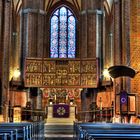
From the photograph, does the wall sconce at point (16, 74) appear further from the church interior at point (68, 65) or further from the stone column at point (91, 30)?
the stone column at point (91, 30)

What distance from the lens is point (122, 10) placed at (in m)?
25.6

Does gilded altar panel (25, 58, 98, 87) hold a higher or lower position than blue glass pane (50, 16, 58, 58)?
lower

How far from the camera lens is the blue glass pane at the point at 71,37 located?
4484cm

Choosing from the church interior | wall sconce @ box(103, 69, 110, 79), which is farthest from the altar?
wall sconce @ box(103, 69, 110, 79)

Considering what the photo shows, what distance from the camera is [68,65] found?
3050 centimetres

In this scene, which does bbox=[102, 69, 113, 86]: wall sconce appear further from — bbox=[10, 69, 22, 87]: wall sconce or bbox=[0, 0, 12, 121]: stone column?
Answer: bbox=[0, 0, 12, 121]: stone column

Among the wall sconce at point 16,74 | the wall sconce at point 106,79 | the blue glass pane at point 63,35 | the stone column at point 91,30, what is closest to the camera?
the wall sconce at point 106,79

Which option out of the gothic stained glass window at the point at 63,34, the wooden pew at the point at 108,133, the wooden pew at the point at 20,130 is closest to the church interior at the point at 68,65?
the gothic stained glass window at the point at 63,34

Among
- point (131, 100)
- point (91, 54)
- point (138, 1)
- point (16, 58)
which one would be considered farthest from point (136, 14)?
point (16, 58)

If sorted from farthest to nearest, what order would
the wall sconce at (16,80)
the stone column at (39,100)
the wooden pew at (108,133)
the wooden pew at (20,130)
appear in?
the stone column at (39,100) < the wall sconce at (16,80) < the wooden pew at (20,130) < the wooden pew at (108,133)

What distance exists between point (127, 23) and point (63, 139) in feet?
37.6

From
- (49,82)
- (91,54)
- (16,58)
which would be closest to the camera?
(49,82)

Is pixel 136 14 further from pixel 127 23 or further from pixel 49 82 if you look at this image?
pixel 49 82

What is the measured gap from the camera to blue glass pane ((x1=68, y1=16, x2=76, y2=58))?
44844mm
